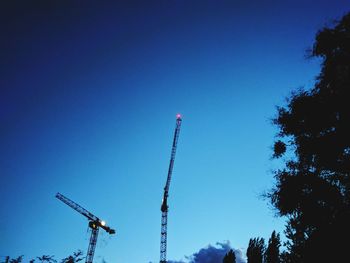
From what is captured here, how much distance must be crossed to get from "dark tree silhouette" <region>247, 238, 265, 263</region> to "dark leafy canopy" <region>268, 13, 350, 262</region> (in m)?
24.3

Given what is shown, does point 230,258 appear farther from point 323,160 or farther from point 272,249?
point 323,160

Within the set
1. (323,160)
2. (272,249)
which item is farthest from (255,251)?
(323,160)

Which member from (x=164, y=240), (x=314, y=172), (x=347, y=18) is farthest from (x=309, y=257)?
(x=164, y=240)

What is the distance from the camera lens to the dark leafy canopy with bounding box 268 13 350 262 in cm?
1588

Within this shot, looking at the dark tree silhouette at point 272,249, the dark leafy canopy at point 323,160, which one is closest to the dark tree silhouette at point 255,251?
the dark tree silhouette at point 272,249

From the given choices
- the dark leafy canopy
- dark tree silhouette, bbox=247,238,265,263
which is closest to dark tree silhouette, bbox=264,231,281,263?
dark tree silhouette, bbox=247,238,265,263

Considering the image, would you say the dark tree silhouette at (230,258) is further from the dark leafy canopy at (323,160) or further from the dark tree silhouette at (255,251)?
the dark leafy canopy at (323,160)

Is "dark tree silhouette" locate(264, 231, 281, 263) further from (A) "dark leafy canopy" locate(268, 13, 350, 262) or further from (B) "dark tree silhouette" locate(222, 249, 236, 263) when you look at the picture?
(A) "dark leafy canopy" locate(268, 13, 350, 262)

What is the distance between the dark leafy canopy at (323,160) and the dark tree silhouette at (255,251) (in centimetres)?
2435

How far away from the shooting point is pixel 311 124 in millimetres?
17500

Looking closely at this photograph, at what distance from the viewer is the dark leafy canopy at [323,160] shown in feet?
52.1

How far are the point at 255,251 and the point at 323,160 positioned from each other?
29.8 meters

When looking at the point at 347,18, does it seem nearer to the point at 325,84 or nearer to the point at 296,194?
the point at 325,84

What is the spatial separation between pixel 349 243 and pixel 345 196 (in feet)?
7.92
